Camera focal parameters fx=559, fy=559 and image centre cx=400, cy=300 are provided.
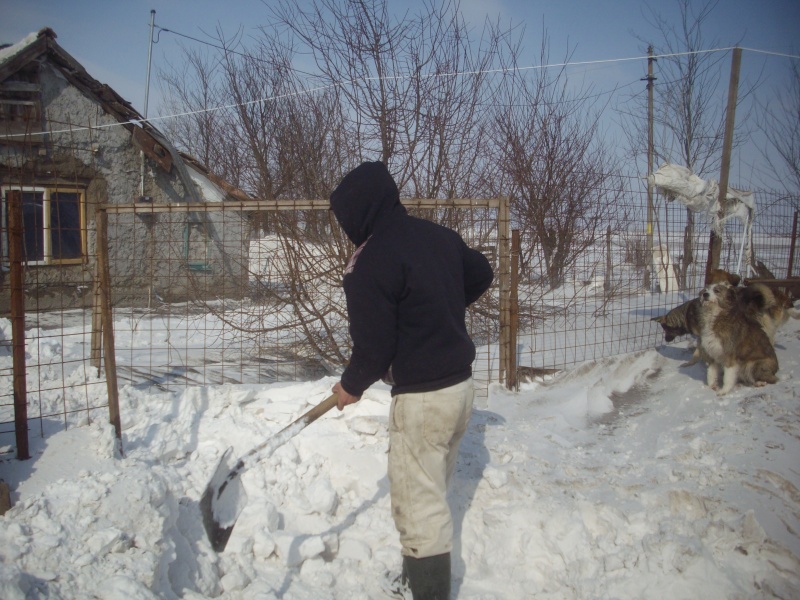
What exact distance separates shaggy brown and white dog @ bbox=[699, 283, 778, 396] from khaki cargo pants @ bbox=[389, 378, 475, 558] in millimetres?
3626

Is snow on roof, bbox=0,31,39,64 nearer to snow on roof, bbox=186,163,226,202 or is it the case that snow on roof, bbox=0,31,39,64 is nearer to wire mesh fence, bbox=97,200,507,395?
snow on roof, bbox=186,163,226,202

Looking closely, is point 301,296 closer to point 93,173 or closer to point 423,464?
point 423,464

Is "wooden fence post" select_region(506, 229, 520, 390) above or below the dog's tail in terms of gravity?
above

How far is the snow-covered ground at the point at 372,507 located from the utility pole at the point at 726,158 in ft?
8.32

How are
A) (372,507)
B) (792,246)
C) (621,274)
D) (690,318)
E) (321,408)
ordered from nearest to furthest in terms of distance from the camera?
(321,408) < (372,507) < (690,318) < (621,274) < (792,246)

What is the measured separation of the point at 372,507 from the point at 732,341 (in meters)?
3.64


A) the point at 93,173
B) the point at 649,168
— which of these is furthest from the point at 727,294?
the point at 649,168

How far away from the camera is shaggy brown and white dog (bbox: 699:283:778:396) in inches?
195

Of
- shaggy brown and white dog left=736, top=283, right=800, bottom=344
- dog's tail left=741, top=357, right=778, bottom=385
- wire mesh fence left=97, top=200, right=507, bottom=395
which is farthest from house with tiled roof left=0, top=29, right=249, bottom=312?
dog's tail left=741, top=357, right=778, bottom=385

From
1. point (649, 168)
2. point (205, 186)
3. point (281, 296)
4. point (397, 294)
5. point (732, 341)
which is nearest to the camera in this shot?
point (397, 294)

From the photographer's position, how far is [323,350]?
5.80m

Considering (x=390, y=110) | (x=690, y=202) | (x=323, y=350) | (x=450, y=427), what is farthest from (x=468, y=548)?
(x=690, y=202)

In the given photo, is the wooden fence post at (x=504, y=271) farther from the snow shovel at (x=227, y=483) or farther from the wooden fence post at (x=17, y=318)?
the wooden fence post at (x=17, y=318)

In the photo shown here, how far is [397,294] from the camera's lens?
7.38 ft
